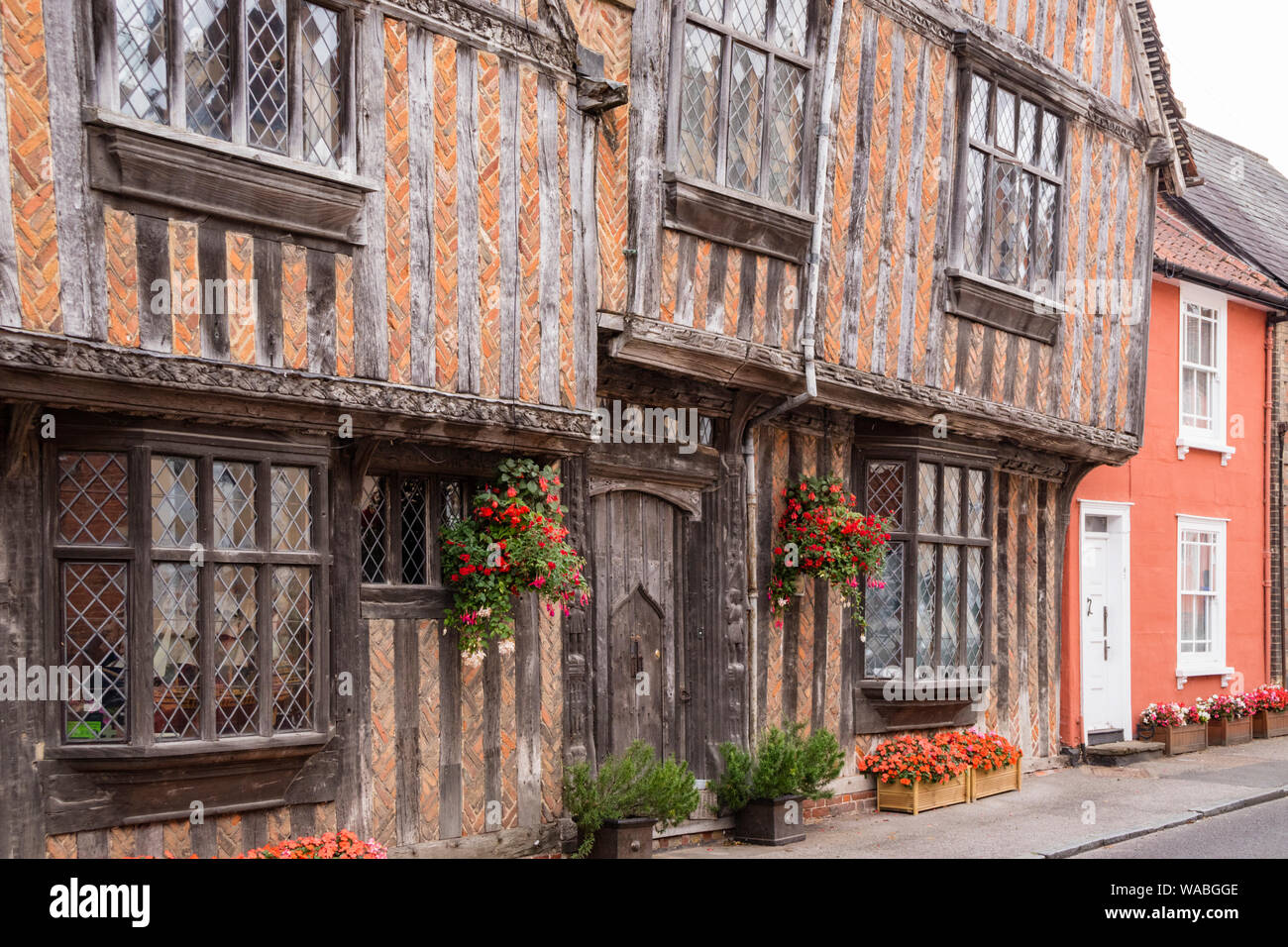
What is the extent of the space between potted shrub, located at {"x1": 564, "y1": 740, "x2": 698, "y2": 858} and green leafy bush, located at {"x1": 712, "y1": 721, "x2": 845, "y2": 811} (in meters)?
1.12

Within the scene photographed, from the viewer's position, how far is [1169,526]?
1658 centimetres

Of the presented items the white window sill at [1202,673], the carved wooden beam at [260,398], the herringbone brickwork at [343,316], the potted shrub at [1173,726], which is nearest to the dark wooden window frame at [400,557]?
the carved wooden beam at [260,398]

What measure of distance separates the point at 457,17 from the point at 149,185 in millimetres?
2243

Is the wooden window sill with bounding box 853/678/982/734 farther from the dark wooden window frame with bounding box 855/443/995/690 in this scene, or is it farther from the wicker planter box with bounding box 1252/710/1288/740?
the wicker planter box with bounding box 1252/710/1288/740

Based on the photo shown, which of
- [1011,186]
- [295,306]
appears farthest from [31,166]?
[1011,186]

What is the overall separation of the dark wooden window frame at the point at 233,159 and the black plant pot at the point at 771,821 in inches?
200

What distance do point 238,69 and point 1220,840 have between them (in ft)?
27.3

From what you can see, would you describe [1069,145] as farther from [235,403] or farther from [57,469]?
[57,469]

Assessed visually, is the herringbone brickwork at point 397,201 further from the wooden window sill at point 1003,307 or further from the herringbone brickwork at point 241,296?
the wooden window sill at point 1003,307

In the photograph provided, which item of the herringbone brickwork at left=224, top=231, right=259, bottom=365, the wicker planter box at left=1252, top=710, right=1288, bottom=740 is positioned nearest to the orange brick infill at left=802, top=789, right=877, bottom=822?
the herringbone brickwork at left=224, top=231, right=259, bottom=365

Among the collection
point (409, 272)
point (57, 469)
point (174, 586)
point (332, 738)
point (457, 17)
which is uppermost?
point (457, 17)

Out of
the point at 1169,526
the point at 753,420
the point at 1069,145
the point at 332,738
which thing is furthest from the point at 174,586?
the point at 1169,526

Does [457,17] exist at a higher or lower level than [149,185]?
higher

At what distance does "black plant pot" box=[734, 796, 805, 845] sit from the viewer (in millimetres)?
10312
